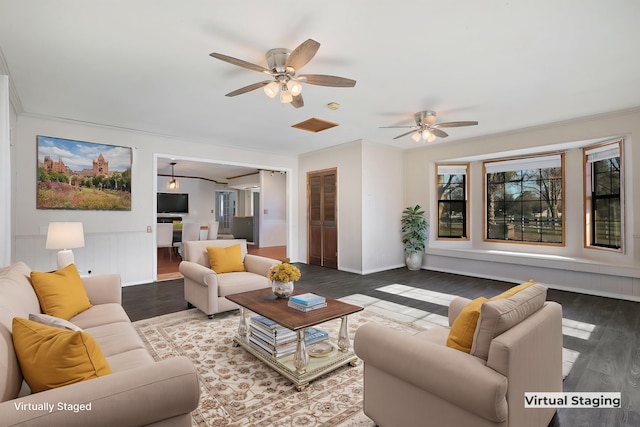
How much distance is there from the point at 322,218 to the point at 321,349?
4518 mm

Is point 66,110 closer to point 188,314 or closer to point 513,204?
point 188,314

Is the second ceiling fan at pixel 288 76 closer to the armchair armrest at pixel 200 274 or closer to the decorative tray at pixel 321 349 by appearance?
the armchair armrest at pixel 200 274

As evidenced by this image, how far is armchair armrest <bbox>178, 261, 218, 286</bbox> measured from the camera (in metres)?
3.38

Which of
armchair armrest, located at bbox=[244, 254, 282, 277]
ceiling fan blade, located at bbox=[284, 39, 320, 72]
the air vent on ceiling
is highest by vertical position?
the air vent on ceiling

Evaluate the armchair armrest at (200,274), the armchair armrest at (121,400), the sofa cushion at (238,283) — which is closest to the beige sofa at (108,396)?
the armchair armrest at (121,400)

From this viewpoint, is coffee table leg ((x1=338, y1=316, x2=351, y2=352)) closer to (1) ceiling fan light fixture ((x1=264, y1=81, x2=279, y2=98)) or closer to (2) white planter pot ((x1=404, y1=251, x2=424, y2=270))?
(1) ceiling fan light fixture ((x1=264, y1=81, x2=279, y2=98))

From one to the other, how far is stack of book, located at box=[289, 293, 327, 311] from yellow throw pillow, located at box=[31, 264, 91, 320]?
1.65 m

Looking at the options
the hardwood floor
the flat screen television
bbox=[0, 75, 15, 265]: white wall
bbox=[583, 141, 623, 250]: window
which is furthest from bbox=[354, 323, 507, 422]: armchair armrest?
the flat screen television

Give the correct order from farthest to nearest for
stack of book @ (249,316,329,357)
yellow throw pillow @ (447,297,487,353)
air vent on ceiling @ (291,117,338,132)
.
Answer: air vent on ceiling @ (291,117,338,132), stack of book @ (249,316,329,357), yellow throw pillow @ (447,297,487,353)

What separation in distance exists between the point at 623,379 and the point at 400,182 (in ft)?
16.7

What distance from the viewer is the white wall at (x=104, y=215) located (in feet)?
14.5

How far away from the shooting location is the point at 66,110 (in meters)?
4.27

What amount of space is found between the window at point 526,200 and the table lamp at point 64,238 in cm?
691

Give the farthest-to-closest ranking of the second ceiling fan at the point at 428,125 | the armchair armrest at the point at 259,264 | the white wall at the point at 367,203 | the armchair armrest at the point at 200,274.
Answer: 1. the white wall at the point at 367,203
2. the second ceiling fan at the point at 428,125
3. the armchair armrest at the point at 259,264
4. the armchair armrest at the point at 200,274
